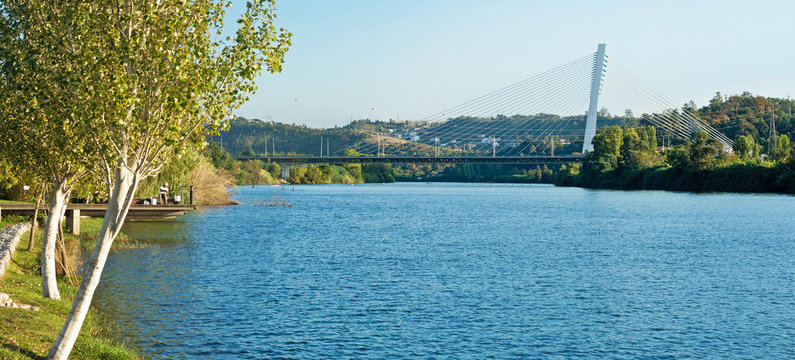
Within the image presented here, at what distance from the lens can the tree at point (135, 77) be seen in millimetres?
9938

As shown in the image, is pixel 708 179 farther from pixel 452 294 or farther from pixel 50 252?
pixel 50 252

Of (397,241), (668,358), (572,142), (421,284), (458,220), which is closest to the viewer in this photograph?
(668,358)

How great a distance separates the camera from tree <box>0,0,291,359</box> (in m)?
9.94

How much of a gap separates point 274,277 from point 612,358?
516 inches

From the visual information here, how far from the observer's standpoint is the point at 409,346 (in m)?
15.0

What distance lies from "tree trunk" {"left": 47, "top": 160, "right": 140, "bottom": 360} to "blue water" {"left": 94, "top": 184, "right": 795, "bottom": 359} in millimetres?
3629

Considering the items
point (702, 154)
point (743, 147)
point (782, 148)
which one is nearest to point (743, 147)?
point (743, 147)

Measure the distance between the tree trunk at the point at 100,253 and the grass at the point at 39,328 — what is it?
25.8 inches

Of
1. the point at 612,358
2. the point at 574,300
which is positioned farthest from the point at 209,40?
the point at 574,300

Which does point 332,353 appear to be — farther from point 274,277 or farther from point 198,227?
point 198,227

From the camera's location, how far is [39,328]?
12180mm

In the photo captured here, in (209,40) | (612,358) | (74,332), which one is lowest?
(612,358)

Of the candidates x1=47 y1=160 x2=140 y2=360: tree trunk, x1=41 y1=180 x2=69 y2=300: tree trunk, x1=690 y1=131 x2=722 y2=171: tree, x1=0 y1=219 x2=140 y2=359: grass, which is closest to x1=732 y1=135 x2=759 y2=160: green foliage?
x1=690 y1=131 x2=722 y2=171: tree

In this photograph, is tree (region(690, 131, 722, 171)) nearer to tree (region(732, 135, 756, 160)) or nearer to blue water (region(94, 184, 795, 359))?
tree (region(732, 135, 756, 160))
